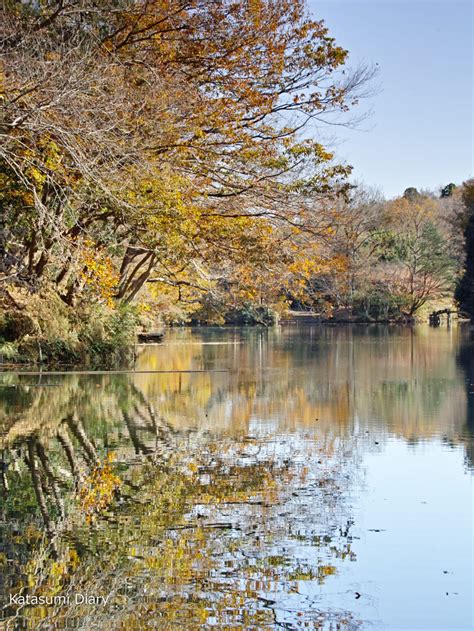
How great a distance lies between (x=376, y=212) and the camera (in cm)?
6050

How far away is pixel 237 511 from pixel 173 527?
2.29 ft

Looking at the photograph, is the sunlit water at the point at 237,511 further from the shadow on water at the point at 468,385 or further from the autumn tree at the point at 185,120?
the autumn tree at the point at 185,120

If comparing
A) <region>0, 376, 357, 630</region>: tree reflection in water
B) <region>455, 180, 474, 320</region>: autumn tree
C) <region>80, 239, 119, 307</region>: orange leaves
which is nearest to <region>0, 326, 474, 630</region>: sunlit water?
<region>0, 376, 357, 630</region>: tree reflection in water

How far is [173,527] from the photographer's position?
641 cm

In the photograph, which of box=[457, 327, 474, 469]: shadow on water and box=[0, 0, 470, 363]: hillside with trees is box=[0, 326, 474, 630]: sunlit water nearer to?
box=[457, 327, 474, 469]: shadow on water

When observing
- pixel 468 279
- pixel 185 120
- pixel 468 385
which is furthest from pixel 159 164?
pixel 468 279

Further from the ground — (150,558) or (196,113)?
(196,113)

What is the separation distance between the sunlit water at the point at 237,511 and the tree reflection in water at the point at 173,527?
2 centimetres

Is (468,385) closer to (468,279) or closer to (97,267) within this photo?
(97,267)

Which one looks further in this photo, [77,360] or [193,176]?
[77,360]

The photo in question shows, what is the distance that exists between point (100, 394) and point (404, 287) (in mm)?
43783

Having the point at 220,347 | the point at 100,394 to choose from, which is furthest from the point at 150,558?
the point at 220,347

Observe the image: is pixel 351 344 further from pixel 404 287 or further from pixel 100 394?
pixel 404 287

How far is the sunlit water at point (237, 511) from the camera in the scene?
5.02 meters
